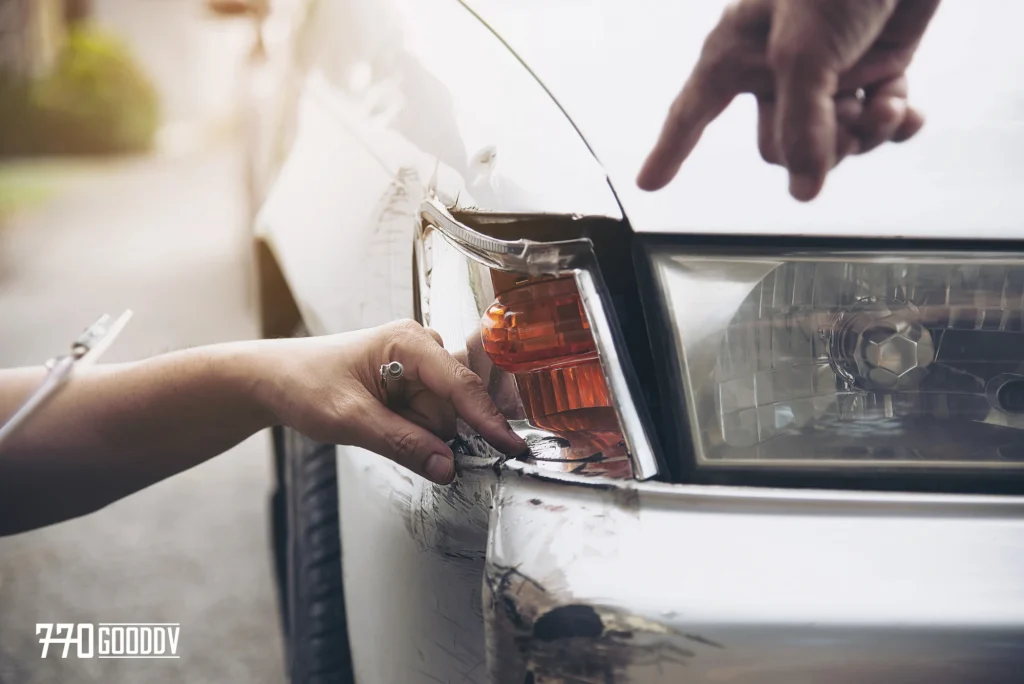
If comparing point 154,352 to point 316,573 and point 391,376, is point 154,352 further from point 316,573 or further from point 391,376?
point 391,376

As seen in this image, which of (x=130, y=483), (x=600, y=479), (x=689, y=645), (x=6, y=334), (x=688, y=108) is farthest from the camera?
(x=6, y=334)

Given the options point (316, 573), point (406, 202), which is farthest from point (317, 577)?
point (406, 202)

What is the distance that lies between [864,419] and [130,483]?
106cm

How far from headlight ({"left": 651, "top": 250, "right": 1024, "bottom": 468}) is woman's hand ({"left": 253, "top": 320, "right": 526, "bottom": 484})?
244 mm

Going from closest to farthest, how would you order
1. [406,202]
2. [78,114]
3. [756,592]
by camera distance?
[756,592] < [406,202] < [78,114]

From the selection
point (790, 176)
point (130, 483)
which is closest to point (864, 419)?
point (790, 176)

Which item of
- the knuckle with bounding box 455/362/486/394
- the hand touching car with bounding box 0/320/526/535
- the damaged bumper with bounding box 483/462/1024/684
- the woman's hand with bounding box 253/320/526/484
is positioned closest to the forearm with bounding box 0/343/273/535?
the hand touching car with bounding box 0/320/526/535

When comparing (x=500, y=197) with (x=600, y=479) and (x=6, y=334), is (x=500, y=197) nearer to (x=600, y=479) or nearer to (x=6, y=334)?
(x=600, y=479)

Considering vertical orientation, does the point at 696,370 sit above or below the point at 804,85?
below

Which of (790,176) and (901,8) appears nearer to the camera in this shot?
(790,176)

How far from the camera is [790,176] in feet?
3.33

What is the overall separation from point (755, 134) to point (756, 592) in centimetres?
48

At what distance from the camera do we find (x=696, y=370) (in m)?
0.99

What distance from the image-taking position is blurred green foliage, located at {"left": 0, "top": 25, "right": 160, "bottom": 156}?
58.9 feet
